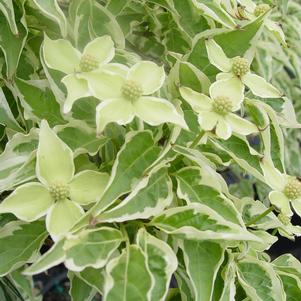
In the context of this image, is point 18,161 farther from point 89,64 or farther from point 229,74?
point 229,74

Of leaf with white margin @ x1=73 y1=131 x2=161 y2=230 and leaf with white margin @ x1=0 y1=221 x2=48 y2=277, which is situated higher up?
leaf with white margin @ x1=73 y1=131 x2=161 y2=230

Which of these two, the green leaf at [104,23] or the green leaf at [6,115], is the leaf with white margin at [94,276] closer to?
the green leaf at [6,115]

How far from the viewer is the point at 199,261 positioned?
0.78 metres

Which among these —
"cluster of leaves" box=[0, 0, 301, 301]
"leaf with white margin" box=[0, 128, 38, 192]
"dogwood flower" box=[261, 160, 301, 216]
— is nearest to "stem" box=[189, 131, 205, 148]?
"cluster of leaves" box=[0, 0, 301, 301]

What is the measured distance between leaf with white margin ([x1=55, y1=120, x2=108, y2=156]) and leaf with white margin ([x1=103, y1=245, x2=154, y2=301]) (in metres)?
0.16

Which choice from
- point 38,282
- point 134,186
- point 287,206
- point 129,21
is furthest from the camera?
point 38,282

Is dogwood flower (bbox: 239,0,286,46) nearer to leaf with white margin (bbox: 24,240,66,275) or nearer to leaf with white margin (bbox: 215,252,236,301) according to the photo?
leaf with white margin (bbox: 215,252,236,301)

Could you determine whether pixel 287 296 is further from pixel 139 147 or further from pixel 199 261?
Answer: pixel 139 147

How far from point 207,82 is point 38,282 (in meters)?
1.53

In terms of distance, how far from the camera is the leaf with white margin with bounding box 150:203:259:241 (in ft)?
2.40

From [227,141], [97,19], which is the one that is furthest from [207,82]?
[97,19]

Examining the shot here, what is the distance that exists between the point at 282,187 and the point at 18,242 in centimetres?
37

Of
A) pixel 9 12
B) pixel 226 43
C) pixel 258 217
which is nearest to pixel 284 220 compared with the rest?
pixel 258 217

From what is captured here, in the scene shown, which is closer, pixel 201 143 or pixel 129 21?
pixel 201 143
